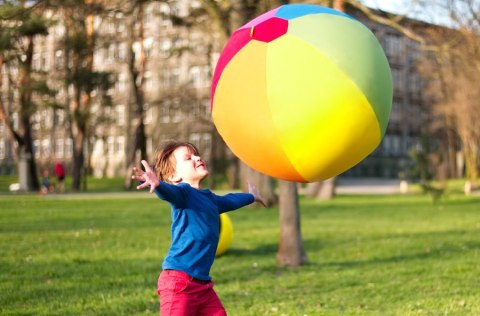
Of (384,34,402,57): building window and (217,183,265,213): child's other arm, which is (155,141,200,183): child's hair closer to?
(217,183,265,213): child's other arm

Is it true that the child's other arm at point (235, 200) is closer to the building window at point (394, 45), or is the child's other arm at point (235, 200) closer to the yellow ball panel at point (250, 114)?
the yellow ball panel at point (250, 114)

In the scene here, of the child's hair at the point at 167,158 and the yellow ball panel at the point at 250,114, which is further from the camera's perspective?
the yellow ball panel at the point at 250,114

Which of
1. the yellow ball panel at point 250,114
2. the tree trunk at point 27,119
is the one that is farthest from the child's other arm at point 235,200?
the tree trunk at point 27,119

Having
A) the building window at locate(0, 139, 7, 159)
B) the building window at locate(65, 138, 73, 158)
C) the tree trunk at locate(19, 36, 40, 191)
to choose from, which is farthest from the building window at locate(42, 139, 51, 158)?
the tree trunk at locate(19, 36, 40, 191)

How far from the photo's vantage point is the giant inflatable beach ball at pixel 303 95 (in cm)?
527

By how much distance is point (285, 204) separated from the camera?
1068cm

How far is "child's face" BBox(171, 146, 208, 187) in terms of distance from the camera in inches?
193

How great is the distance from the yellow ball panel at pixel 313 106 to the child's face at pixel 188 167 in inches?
30.2

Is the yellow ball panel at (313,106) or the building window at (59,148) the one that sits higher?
the yellow ball panel at (313,106)

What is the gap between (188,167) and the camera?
4.91m

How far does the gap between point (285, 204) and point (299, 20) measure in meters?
5.31

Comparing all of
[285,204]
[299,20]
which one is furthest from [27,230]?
[299,20]

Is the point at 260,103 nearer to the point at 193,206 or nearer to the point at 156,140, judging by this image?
the point at 193,206

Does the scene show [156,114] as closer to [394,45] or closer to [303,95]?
[394,45]
